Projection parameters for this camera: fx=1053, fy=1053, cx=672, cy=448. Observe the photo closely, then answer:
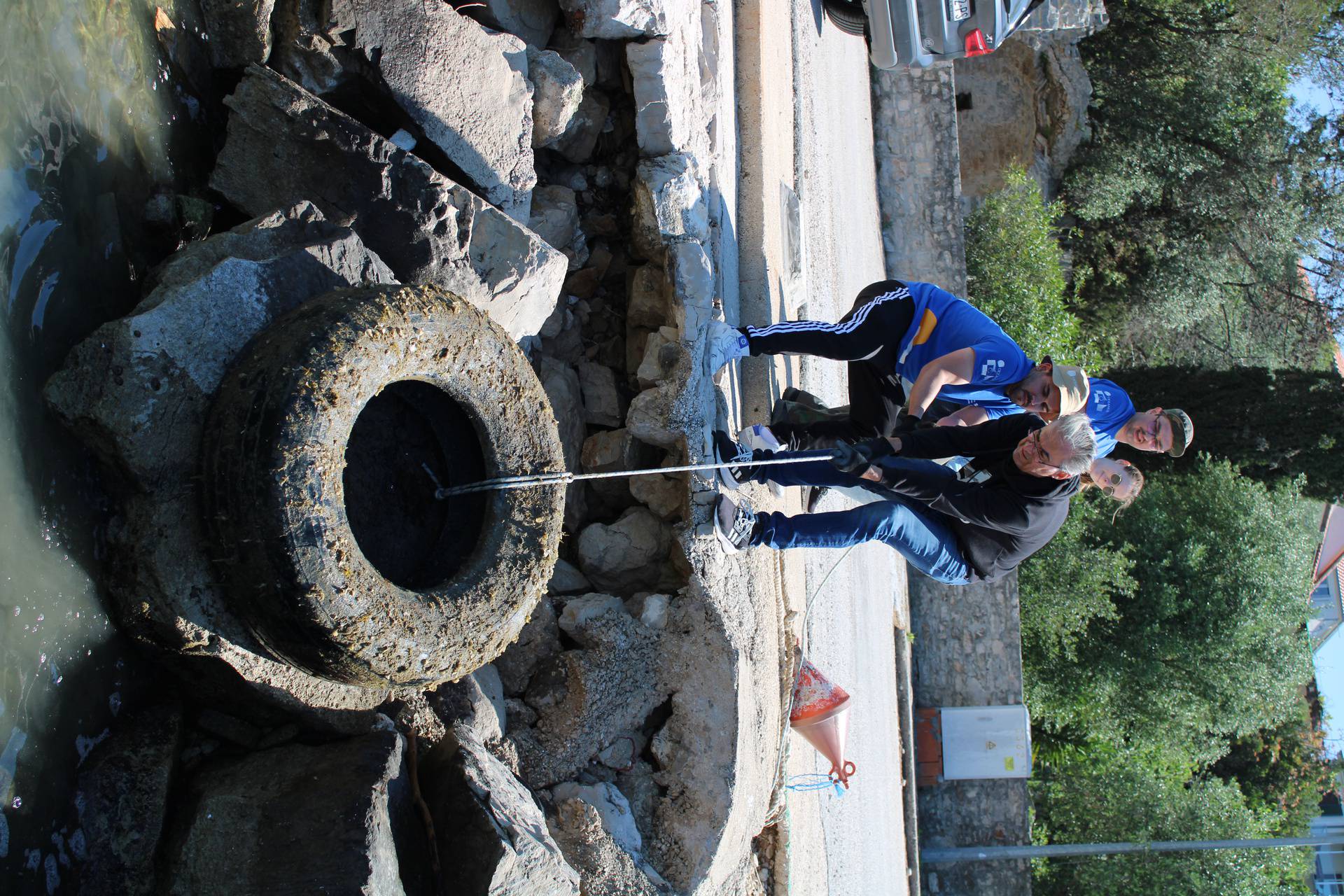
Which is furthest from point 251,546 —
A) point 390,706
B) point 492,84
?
point 492,84

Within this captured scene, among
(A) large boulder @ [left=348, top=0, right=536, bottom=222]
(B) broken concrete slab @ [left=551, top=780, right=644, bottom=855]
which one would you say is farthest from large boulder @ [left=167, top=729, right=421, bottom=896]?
(A) large boulder @ [left=348, top=0, right=536, bottom=222]

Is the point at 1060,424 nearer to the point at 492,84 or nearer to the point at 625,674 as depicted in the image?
the point at 625,674

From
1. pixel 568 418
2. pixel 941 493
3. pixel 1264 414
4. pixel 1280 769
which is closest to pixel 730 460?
pixel 568 418

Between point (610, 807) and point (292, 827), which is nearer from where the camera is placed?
point (292, 827)

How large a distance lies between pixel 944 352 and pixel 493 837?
10.00 feet

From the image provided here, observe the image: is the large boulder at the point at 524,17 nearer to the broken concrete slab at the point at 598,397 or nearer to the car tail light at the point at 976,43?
the broken concrete slab at the point at 598,397

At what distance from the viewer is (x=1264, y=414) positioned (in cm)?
1148

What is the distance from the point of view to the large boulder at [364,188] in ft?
11.4

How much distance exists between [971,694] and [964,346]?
539 cm

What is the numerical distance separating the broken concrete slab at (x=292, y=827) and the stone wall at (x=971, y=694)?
7220 mm

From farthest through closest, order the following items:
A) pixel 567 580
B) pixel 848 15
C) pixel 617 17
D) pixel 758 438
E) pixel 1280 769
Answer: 1. pixel 1280 769
2. pixel 848 15
3. pixel 758 438
4. pixel 617 17
5. pixel 567 580

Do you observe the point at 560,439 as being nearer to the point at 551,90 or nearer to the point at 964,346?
the point at 551,90

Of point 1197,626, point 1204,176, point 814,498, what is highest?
point 1204,176

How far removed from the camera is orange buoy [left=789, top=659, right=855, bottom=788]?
211 inches
